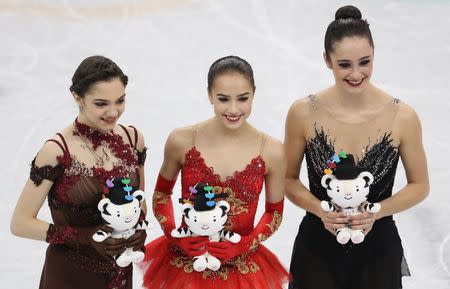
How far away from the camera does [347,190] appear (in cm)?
351

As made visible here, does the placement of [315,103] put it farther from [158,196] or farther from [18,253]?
[18,253]

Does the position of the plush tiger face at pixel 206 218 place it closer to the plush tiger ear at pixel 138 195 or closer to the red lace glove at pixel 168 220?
the red lace glove at pixel 168 220

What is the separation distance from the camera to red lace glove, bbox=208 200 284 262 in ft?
11.9

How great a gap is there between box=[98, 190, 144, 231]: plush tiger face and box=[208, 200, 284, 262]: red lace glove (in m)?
0.39

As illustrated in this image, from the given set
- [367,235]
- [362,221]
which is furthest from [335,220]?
[367,235]

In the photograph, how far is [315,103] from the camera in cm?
395

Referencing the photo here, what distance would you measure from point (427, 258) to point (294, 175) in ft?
6.78

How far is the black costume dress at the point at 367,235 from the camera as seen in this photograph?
3838 mm

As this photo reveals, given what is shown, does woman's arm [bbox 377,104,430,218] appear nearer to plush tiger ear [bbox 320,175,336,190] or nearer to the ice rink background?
plush tiger ear [bbox 320,175,336,190]

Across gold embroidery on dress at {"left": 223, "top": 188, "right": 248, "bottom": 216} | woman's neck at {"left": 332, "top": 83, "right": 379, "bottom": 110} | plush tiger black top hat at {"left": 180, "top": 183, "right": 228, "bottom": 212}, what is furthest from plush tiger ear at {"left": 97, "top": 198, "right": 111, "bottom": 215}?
woman's neck at {"left": 332, "top": 83, "right": 379, "bottom": 110}

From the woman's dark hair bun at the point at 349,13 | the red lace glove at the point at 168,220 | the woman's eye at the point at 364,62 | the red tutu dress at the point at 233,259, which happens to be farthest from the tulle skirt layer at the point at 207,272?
the woman's dark hair bun at the point at 349,13

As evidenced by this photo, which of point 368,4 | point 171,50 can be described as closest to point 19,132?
point 171,50

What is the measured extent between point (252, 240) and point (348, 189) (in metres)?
0.54

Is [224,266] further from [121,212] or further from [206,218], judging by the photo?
[121,212]
